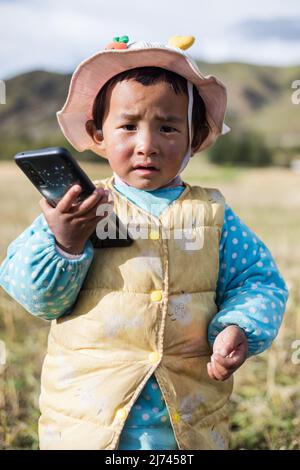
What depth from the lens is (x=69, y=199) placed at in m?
1.90

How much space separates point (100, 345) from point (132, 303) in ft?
0.51

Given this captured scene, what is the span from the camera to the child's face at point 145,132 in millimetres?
2094

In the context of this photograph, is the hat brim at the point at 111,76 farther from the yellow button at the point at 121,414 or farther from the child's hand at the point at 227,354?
the yellow button at the point at 121,414

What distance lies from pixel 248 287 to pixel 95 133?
0.69 m

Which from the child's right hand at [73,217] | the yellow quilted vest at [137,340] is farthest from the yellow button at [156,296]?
the child's right hand at [73,217]

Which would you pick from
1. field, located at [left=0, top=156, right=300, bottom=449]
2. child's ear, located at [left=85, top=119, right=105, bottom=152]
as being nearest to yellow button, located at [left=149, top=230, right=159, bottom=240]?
child's ear, located at [left=85, top=119, right=105, bottom=152]

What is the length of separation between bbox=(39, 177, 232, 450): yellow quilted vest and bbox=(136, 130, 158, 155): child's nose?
0.58 ft

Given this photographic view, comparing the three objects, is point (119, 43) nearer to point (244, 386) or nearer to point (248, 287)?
point (248, 287)

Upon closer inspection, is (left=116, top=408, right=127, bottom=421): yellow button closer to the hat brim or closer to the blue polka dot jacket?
the blue polka dot jacket

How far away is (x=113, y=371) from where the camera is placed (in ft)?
6.74

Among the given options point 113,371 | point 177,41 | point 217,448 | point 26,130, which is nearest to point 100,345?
point 113,371

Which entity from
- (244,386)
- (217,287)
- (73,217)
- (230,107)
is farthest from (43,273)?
(230,107)

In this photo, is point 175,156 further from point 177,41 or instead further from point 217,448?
point 217,448

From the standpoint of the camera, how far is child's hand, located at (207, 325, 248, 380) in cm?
200
